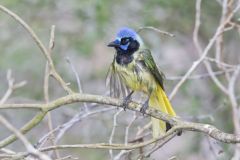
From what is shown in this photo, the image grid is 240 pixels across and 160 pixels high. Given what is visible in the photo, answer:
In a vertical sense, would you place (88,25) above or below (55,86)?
above

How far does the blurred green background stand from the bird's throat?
162 centimetres

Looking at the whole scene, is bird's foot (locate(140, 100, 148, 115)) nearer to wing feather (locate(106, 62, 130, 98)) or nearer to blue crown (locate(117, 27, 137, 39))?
wing feather (locate(106, 62, 130, 98))

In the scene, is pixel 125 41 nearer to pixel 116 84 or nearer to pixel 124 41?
pixel 124 41

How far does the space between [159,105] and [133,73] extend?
0.22 metres

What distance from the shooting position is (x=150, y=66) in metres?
3.54

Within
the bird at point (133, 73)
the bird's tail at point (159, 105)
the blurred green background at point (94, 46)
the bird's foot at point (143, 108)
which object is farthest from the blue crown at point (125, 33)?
the blurred green background at point (94, 46)

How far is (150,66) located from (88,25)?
235 cm

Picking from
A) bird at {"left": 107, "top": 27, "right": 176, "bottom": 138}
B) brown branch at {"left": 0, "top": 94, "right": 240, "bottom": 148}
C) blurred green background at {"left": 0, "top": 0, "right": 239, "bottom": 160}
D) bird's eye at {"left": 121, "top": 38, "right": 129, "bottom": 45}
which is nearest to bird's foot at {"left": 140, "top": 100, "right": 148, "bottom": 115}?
brown branch at {"left": 0, "top": 94, "right": 240, "bottom": 148}

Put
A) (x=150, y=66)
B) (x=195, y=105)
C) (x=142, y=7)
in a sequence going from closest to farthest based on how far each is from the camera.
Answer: (x=150, y=66), (x=195, y=105), (x=142, y=7)

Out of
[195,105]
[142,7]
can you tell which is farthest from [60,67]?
[195,105]

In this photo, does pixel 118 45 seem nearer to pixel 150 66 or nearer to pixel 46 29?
pixel 150 66

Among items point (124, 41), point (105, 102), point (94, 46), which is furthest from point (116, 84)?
point (94, 46)

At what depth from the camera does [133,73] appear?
138 inches

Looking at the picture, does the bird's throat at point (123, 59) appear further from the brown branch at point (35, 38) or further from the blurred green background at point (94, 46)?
the blurred green background at point (94, 46)
